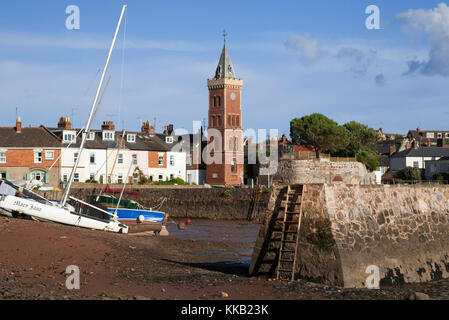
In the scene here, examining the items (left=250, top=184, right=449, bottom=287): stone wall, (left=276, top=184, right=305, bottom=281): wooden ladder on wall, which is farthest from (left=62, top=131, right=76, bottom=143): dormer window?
(left=276, top=184, right=305, bottom=281): wooden ladder on wall

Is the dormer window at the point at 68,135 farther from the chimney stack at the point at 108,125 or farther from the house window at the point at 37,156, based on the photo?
the chimney stack at the point at 108,125

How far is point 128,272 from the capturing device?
68.6ft

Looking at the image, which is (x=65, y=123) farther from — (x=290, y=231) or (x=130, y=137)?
(x=290, y=231)

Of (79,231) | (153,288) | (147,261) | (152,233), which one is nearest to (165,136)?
(152,233)

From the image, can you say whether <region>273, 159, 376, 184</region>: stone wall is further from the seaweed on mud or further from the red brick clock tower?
the seaweed on mud

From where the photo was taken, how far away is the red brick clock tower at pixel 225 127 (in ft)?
313

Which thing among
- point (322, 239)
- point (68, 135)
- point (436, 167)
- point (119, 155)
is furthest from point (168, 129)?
point (322, 239)

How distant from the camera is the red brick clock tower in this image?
95.2 m

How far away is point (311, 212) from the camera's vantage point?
19781mm

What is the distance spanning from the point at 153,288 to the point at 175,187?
51.6 meters

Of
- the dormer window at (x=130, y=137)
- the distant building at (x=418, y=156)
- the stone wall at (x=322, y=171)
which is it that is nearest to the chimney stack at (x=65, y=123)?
the dormer window at (x=130, y=137)

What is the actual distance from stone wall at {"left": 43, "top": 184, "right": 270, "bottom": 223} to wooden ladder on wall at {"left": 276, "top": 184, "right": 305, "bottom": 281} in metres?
40.1

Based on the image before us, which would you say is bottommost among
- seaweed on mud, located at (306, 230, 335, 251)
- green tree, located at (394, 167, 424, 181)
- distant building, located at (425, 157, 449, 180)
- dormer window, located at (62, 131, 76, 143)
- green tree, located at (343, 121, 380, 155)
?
seaweed on mud, located at (306, 230, 335, 251)
